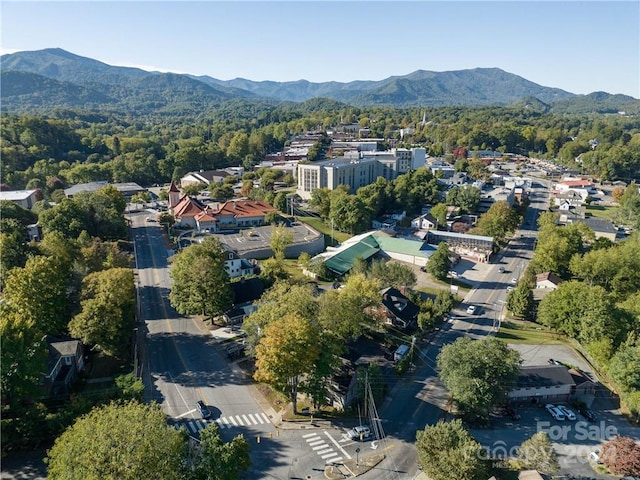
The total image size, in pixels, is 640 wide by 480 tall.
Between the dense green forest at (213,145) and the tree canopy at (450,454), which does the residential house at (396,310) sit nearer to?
the tree canopy at (450,454)

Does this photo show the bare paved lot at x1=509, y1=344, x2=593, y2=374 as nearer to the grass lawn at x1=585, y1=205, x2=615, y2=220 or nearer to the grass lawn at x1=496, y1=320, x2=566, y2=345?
the grass lawn at x1=496, y1=320, x2=566, y2=345

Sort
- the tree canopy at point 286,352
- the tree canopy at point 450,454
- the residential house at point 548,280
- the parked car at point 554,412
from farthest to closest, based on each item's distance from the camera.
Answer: the residential house at point 548,280
the parked car at point 554,412
the tree canopy at point 286,352
the tree canopy at point 450,454

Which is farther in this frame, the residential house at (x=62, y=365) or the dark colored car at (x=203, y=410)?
the residential house at (x=62, y=365)

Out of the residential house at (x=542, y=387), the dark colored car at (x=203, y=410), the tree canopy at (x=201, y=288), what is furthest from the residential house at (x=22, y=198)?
the residential house at (x=542, y=387)

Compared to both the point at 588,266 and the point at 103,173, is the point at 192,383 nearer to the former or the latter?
the point at 588,266

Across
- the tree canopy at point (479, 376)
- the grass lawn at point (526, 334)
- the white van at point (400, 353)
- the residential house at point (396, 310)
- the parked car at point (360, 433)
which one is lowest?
the grass lawn at point (526, 334)

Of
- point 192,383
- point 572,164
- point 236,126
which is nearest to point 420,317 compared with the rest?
point 192,383

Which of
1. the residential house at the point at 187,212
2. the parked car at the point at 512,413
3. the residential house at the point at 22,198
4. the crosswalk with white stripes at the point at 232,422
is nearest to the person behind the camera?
the crosswalk with white stripes at the point at 232,422
